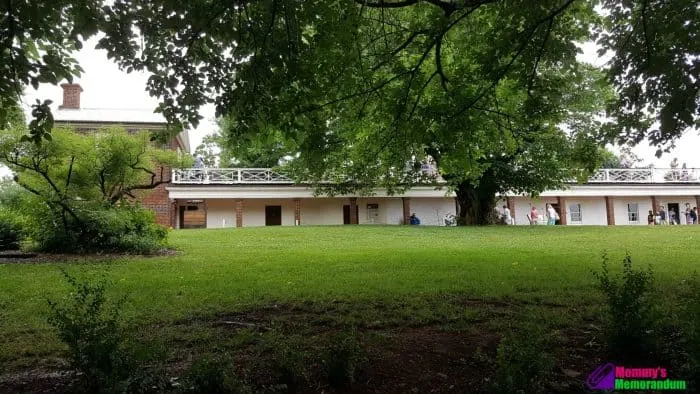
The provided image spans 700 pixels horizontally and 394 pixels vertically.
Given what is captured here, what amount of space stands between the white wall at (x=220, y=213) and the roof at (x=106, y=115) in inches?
235

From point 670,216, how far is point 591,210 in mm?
6145

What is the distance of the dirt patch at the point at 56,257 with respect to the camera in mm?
9750

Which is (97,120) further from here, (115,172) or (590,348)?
(590,348)

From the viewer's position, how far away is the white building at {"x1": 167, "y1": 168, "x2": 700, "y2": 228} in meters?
27.6

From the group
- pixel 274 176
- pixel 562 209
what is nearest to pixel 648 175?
pixel 562 209

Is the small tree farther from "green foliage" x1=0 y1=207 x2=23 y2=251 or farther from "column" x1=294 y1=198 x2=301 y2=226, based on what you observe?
"column" x1=294 y1=198 x2=301 y2=226

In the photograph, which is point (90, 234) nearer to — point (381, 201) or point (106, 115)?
point (106, 115)

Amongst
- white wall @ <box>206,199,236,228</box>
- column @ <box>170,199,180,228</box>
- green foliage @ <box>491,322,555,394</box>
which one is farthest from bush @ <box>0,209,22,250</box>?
white wall @ <box>206,199,236,228</box>

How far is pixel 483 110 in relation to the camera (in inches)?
258

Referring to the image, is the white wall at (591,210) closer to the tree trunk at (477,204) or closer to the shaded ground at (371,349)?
the tree trunk at (477,204)

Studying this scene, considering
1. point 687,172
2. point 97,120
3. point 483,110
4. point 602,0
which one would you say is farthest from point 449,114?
point 687,172

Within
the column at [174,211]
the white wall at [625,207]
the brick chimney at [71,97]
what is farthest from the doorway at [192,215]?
the white wall at [625,207]

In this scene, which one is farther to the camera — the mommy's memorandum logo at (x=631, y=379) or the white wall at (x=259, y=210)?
the white wall at (x=259, y=210)

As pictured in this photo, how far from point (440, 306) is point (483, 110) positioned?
109 inches
